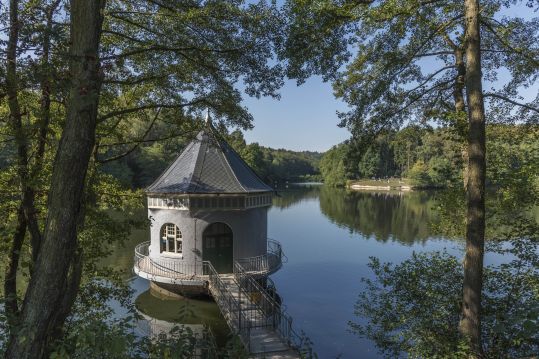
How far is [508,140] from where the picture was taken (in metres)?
8.41

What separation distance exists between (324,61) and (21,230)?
625 centimetres

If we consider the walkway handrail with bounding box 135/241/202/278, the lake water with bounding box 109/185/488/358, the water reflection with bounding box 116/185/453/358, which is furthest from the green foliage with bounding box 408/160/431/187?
the walkway handrail with bounding box 135/241/202/278

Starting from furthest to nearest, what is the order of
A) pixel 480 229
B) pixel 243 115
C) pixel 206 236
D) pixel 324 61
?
pixel 206 236
pixel 243 115
pixel 324 61
pixel 480 229

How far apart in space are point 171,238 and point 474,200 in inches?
501

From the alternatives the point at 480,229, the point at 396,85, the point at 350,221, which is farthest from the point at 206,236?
the point at 350,221

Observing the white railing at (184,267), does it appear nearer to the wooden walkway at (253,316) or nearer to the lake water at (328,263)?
the wooden walkway at (253,316)

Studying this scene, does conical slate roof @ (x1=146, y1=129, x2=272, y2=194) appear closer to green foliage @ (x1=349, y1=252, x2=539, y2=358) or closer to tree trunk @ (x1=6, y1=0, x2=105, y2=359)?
green foliage @ (x1=349, y1=252, x2=539, y2=358)

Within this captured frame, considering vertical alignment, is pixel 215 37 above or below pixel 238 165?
above

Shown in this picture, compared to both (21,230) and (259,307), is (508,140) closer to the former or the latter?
(259,307)

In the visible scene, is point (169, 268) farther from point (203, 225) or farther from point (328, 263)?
point (328, 263)

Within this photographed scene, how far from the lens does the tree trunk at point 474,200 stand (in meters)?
6.74

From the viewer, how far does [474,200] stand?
6801 mm

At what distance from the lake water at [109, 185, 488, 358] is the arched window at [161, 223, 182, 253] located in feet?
7.07

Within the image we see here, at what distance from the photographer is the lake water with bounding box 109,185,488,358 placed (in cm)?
1414
